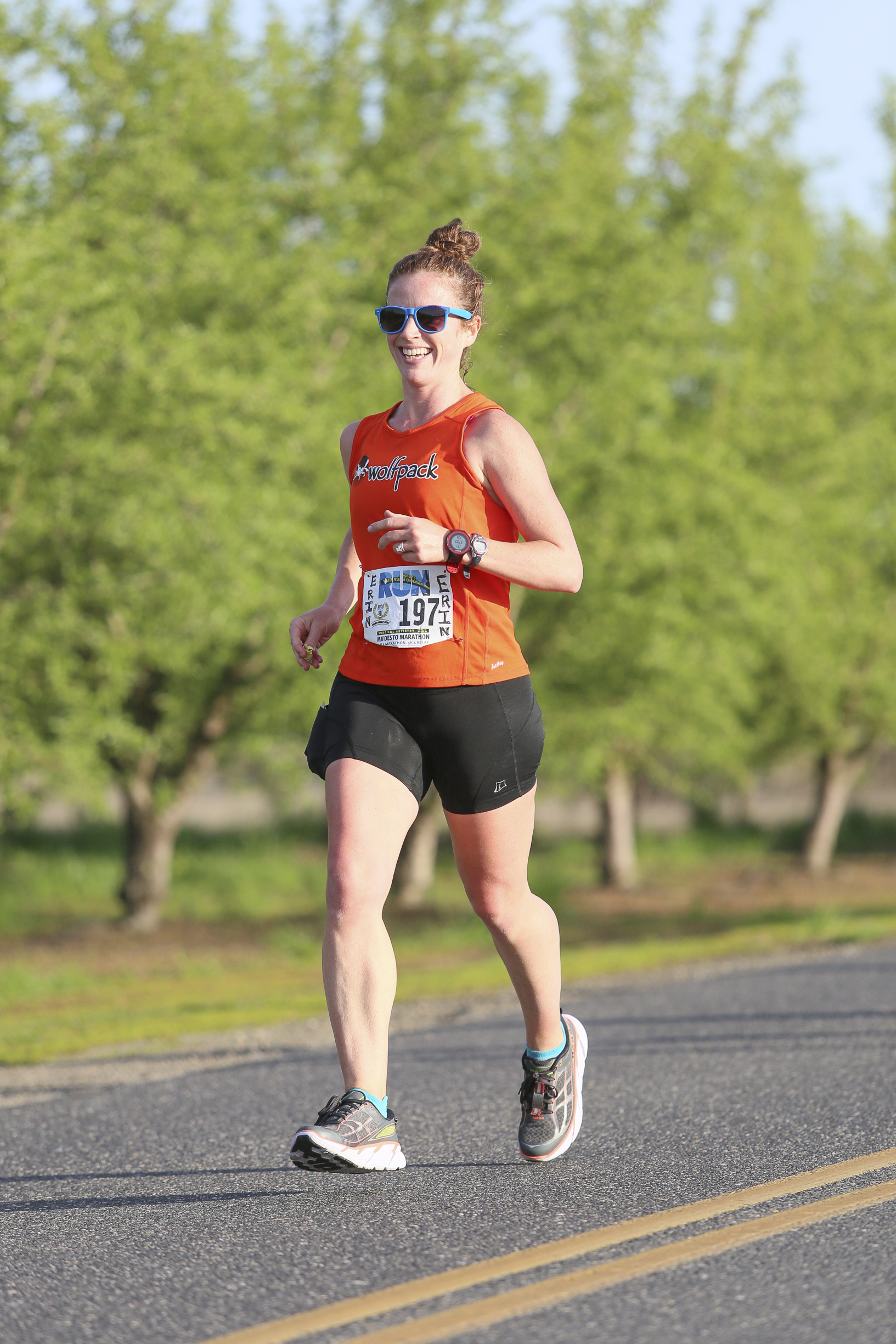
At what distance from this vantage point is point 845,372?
68.5ft

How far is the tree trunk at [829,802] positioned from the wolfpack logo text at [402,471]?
20.9 metres

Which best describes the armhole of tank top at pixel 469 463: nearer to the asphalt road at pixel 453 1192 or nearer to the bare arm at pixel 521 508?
the bare arm at pixel 521 508

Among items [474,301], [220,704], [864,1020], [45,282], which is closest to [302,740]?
[220,704]

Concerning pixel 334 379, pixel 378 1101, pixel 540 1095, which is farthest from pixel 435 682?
pixel 334 379

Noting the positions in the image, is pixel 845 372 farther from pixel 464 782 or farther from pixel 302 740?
pixel 464 782

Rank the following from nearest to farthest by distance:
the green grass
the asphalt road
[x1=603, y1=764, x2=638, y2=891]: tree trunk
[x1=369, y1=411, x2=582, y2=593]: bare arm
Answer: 1. the asphalt road
2. [x1=369, y1=411, x2=582, y2=593]: bare arm
3. the green grass
4. [x1=603, y1=764, x2=638, y2=891]: tree trunk

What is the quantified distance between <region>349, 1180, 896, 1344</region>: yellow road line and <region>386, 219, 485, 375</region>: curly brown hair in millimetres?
2322

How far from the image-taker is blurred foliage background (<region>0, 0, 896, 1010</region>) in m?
11.9

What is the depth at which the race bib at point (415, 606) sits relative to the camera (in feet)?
12.3

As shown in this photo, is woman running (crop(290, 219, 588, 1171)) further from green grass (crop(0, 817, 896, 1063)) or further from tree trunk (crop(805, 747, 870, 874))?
tree trunk (crop(805, 747, 870, 874))

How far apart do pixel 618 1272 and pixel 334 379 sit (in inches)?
462

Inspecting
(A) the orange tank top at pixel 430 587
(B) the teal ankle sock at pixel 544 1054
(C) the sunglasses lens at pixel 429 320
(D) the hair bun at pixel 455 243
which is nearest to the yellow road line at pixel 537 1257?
(B) the teal ankle sock at pixel 544 1054

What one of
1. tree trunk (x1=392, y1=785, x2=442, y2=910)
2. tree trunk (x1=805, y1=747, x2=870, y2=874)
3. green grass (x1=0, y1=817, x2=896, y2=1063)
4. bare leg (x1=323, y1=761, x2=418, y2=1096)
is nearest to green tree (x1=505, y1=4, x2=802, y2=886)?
tree trunk (x1=392, y1=785, x2=442, y2=910)

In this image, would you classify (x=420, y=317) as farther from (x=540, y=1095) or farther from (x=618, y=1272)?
(x=618, y=1272)
